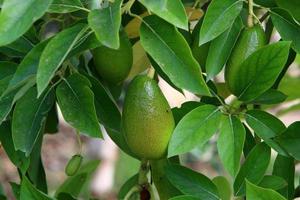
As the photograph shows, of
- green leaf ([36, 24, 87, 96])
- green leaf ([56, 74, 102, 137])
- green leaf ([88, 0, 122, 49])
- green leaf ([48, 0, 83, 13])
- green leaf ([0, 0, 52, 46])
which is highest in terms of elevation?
green leaf ([0, 0, 52, 46])

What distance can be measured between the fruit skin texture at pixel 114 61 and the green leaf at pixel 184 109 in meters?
0.08

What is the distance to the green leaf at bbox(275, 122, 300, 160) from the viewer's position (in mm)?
792

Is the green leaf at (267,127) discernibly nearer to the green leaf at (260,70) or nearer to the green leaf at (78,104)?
the green leaf at (260,70)

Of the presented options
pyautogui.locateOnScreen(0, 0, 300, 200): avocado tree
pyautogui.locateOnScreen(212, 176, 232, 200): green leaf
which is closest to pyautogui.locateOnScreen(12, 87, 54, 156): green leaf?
pyautogui.locateOnScreen(0, 0, 300, 200): avocado tree

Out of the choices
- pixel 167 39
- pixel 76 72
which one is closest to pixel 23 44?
pixel 76 72

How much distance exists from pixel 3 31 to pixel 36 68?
0.33 feet

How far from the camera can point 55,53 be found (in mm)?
697

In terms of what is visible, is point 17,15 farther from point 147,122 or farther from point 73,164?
point 73,164

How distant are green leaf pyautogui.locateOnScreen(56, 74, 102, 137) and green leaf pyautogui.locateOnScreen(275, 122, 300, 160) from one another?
0.19 metres

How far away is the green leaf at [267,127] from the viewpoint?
79cm

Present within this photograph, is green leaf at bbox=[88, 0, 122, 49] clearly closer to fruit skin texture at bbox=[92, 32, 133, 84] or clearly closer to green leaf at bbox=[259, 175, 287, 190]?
fruit skin texture at bbox=[92, 32, 133, 84]

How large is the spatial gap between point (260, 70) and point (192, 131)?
101mm

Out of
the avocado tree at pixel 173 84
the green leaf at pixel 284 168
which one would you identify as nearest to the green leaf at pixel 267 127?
the avocado tree at pixel 173 84

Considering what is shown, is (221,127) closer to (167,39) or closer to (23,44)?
(167,39)
